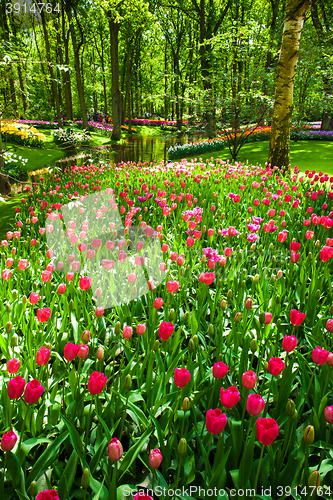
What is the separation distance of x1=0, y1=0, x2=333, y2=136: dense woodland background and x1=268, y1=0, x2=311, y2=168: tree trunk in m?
2.22

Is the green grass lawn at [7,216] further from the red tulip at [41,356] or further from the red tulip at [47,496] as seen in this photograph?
the red tulip at [47,496]

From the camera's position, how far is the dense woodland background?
35.0 ft

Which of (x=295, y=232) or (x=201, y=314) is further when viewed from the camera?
(x=295, y=232)

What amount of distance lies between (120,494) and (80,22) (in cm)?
2795

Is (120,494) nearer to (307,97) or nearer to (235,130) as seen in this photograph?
(235,130)

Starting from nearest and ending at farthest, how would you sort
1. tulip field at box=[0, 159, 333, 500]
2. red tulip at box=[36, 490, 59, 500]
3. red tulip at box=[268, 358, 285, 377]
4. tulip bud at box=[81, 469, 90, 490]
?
1. red tulip at box=[36, 490, 59, 500]
2. tulip bud at box=[81, 469, 90, 490]
3. tulip field at box=[0, 159, 333, 500]
4. red tulip at box=[268, 358, 285, 377]

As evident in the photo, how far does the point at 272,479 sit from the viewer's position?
1.23 meters

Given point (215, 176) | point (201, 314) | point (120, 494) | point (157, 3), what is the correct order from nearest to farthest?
point (120, 494), point (201, 314), point (215, 176), point (157, 3)

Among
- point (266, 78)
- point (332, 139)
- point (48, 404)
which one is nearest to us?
point (48, 404)

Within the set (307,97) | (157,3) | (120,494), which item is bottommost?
(120,494)

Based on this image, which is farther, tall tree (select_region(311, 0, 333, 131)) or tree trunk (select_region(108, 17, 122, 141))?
tree trunk (select_region(108, 17, 122, 141))

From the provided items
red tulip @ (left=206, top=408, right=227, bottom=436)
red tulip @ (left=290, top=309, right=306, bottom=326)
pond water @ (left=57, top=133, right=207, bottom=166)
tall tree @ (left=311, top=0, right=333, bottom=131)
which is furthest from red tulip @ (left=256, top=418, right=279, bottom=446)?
tall tree @ (left=311, top=0, right=333, bottom=131)

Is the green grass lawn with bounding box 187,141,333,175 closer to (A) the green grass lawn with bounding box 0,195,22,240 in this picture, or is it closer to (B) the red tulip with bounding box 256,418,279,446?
(A) the green grass lawn with bounding box 0,195,22,240

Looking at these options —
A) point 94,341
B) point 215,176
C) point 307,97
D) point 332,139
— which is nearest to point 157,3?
point 332,139
